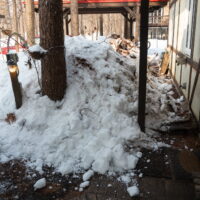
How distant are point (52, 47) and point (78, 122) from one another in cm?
155

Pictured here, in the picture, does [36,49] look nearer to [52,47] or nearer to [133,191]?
[52,47]

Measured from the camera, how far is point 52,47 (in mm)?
4281

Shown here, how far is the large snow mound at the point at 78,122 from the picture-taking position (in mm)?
3660

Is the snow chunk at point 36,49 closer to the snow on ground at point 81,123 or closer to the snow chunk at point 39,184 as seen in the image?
the snow on ground at point 81,123

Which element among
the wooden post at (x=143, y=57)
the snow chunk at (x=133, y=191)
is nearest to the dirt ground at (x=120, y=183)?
the snow chunk at (x=133, y=191)

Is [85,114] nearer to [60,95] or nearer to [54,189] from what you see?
[60,95]

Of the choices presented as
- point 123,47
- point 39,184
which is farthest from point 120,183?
point 123,47

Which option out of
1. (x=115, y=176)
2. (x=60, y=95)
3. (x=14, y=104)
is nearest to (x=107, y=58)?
(x=60, y=95)

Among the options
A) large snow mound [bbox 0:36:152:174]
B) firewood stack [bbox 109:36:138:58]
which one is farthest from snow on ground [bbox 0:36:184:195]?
firewood stack [bbox 109:36:138:58]

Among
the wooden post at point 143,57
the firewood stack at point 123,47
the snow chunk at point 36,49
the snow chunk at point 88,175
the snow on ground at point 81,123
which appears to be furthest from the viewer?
the firewood stack at point 123,47

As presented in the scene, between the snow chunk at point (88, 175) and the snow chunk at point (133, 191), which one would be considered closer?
the snow chunk at point (133, 191)

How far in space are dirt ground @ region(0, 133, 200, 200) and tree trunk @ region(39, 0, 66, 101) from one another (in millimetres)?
1588

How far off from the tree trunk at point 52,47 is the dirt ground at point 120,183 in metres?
1.59

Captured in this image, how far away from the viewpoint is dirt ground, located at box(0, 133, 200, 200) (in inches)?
118
